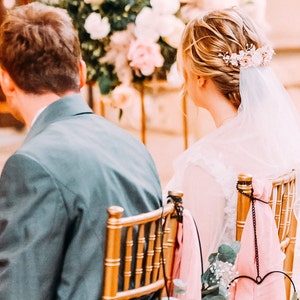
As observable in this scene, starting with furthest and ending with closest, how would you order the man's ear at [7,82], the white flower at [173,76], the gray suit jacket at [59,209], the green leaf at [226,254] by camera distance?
the white flower at [173,76]
the green leaf at [226,254]
the man's ear at [7,82]
the gray suit jacket at [59,209]

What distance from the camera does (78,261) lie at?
187 centimetres

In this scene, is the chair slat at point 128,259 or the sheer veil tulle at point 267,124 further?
the sheer veil tulle at point 267,124

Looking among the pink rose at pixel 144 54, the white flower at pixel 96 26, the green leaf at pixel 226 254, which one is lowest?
the green leaf at pixel 226 254

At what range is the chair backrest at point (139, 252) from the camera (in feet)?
5.99

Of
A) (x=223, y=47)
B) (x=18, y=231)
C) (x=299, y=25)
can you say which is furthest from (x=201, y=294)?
(x=299, y=25)

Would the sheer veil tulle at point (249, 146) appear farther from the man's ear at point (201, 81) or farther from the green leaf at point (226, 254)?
the green leaf at point (226, 254)

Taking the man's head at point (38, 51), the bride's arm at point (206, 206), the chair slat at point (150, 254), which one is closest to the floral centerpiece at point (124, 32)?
the bride's arm at point (206, 206)

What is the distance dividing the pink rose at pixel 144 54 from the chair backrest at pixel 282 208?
1.15 m

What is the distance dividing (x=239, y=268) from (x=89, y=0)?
1.62 m

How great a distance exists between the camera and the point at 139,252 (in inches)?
75.5

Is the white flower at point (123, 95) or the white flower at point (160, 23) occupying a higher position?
the white flower at point (160, 23)

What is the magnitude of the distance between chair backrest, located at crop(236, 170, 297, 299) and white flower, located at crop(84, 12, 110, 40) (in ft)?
Answer: 4.16

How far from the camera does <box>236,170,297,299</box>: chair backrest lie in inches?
94.3

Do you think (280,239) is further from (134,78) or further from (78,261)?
(134,78)
